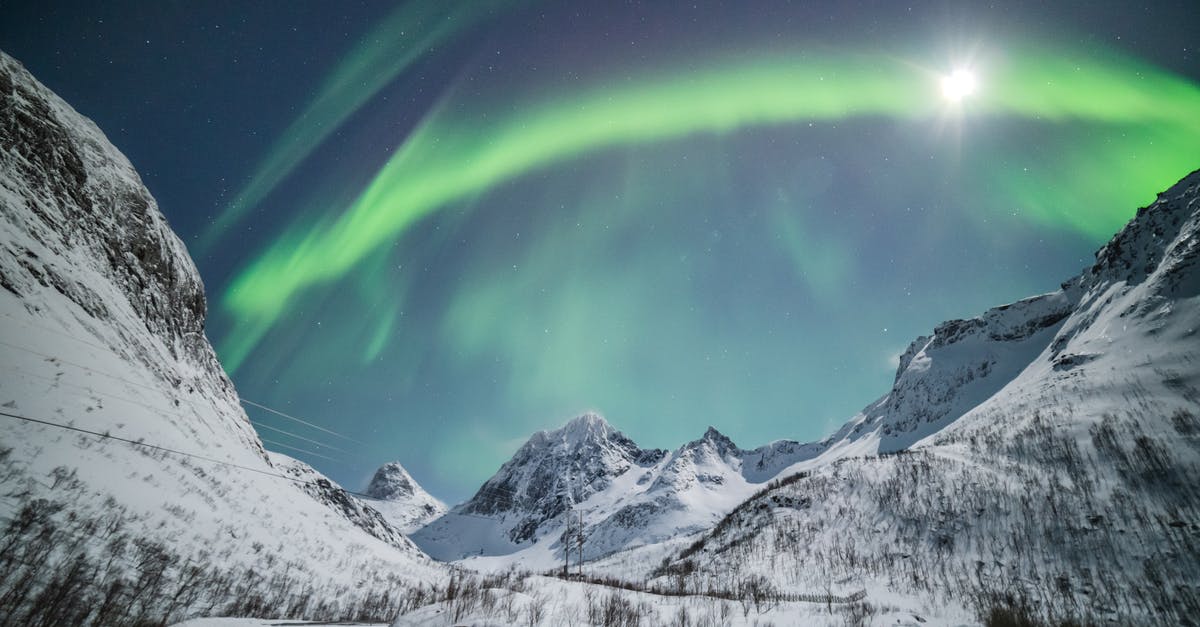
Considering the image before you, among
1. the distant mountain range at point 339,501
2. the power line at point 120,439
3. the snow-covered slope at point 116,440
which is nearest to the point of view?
the snow-covered slope at point 116,440

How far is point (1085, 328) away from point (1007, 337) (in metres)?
40.6

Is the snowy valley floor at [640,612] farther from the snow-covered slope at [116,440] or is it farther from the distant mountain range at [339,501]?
the snow-covered slope at [116,440]

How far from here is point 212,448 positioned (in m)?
24.9

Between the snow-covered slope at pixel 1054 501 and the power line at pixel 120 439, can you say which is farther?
the snow-covered slope at pixel 1054 501

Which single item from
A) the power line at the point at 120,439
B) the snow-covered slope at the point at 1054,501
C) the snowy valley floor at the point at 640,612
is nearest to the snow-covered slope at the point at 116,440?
the power line at the point at 120,439

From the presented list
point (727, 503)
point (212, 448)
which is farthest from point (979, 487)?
point (727, 503)

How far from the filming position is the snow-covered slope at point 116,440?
11.6 metres

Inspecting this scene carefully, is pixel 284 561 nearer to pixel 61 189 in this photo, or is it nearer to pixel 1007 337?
pixel 61 189

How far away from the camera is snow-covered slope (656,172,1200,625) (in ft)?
57.7

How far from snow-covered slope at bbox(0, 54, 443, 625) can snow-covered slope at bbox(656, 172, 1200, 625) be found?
80.3 ft

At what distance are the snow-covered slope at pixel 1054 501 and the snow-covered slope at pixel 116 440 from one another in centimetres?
2448

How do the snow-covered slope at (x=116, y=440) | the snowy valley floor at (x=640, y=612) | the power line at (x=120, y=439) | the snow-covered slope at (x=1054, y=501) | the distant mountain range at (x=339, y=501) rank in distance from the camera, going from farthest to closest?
the snow-covered slope at (x=1054, y=501) < the power line at (x=120, y=439) < the distant mountain range at (x=339, y=501) < the snow-covered slope at (x=116, y=440) < the snowy valley floor at (x=640, y=612)

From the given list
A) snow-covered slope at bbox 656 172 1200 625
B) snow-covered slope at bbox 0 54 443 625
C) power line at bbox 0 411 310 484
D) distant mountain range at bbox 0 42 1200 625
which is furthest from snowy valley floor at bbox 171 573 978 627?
power line at bbox 0 411 310 484

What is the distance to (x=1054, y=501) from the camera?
76.1 feet
